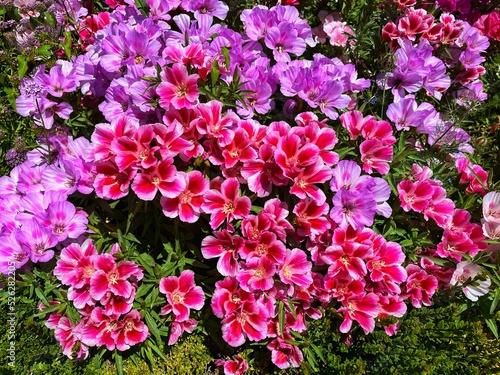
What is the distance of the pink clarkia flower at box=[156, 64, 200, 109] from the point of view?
194cm

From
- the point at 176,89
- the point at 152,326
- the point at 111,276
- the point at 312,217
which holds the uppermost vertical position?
the point at 176,89

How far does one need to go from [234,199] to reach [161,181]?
32cm

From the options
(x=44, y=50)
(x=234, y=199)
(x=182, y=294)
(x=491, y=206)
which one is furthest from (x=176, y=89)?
(x=491, y=206)

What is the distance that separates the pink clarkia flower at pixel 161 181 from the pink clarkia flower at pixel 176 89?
264 millimetres

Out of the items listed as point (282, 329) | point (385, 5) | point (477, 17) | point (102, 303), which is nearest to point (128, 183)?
point (102, 303)

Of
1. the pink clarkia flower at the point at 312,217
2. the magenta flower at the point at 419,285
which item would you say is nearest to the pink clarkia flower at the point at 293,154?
the pink clarkia flower at the point at 312,217

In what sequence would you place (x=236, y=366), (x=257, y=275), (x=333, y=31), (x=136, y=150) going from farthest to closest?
(x=333, y=31) < (x=236, y=366) < (x=257, y=275) < (x=136, y=150)

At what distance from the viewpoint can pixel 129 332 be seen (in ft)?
6.64

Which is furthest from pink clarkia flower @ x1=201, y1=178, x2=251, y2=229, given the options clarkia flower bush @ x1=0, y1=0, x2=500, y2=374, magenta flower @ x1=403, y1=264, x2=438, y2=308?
magenta flower @ x1=403, y1=264, x2=438, y2=308

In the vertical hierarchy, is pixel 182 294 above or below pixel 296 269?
below

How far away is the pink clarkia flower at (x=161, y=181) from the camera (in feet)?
6.06

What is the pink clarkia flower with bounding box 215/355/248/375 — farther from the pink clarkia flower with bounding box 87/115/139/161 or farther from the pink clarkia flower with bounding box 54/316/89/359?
the pink clarkia flower with bounding box 87/115/139/161

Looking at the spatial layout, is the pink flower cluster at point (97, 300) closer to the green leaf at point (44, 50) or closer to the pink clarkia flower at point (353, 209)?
the pink clarkia flower at point (353, 209)

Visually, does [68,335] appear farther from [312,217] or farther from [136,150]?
[312,217]
